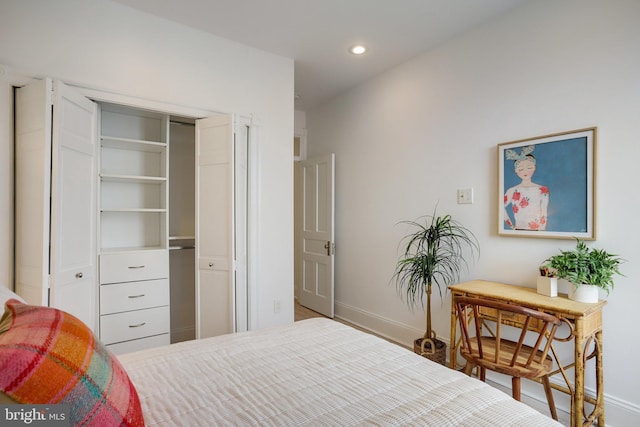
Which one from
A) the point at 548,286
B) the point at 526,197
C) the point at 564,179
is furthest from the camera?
the point at 526,197

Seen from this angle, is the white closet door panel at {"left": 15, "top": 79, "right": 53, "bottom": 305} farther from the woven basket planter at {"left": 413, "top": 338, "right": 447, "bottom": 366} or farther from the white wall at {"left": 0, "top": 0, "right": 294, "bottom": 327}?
the woven basket planter at {"left": 413, "top": 338, "right": 447, "bottom": 366}

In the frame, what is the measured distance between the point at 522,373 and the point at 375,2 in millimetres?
A: 2508

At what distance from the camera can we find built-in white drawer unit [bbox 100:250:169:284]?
2506 mm

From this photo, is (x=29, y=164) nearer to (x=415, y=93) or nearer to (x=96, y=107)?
(x=96, y=107)

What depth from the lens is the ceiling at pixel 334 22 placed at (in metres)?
2.35

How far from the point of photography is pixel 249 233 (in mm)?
2906

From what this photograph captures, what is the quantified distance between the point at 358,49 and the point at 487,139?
1.39 meters

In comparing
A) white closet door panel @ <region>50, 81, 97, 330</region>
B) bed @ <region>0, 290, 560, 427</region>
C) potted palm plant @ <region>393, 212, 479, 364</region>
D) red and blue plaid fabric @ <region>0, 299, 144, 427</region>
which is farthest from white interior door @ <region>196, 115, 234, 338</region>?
red and blue plaid fabric @ <region>0, 299, 144, 427</region>

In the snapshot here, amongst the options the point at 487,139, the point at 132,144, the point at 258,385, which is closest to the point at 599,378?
the point at 487,139

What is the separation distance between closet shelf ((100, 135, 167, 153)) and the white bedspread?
1895 mm

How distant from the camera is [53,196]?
6.04 ft

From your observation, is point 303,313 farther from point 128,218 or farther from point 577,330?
point 577,330

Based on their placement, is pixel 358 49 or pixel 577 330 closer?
pixel 577 330

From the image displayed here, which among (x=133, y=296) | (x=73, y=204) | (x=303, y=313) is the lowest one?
(x=303, y=313)
